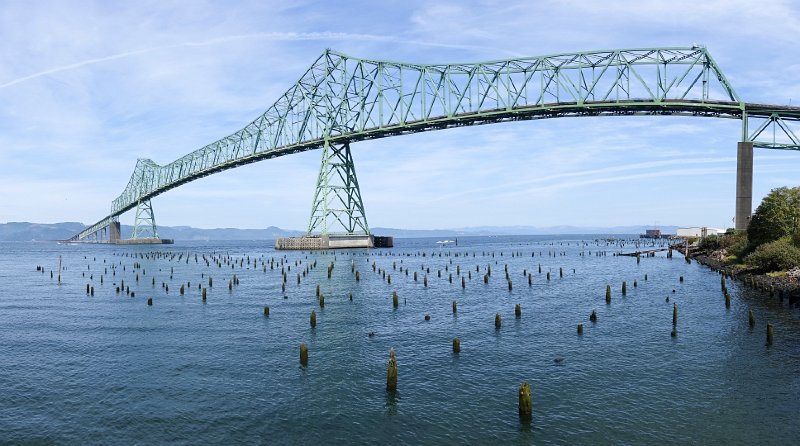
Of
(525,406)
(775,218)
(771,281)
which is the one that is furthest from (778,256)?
(525,406)

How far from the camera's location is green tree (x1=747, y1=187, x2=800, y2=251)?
201 feet

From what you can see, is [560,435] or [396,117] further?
[396,117]

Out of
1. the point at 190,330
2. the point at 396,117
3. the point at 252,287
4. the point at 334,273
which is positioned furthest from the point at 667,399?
the point at 396,117

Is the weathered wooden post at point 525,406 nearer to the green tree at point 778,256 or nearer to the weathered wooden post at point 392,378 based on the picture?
the weathered wooden post at point 392,378

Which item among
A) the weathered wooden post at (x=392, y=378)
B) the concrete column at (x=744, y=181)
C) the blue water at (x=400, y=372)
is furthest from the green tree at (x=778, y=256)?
the weathered wooden post at (x=392, y=378)

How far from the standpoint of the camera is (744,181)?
69438 mm

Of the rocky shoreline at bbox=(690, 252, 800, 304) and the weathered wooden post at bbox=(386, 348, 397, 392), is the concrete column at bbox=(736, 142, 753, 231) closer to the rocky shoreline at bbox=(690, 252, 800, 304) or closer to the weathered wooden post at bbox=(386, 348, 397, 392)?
the rocky shoreline at bbox=(690, 252, 800, 304)

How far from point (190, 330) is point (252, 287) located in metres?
24.5

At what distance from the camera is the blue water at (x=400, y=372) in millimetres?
19266

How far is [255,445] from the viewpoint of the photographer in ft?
59.0

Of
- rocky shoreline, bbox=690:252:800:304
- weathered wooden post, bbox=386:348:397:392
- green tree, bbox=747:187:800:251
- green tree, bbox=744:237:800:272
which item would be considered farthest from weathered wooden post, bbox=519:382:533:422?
green tree, bbox=747:187:800:251

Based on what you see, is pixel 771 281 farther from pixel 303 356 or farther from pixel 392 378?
pixel 303 356

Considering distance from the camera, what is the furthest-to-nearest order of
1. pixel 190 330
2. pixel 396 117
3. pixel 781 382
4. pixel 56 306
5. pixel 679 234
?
pixel 679 234, pixel 396 117, pixel 56 306, pixel 190 330, pixel 781 382

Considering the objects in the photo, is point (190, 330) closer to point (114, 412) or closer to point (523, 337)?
point (114, 412)
